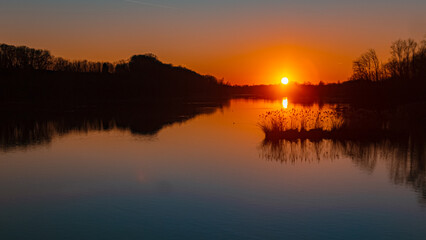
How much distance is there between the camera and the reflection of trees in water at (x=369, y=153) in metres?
16.1

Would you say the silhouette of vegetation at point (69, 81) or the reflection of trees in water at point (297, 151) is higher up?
the silhouette of vegetation at point (69, 81)

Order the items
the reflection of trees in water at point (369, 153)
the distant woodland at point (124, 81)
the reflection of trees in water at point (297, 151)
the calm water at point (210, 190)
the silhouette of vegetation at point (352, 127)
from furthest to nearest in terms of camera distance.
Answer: the distant woodland at point (124, 81), the silhouette of vegetation at point (352, 127), the reflection of trees in water at point (297, 151), the reflection of trees in water at point (369, 153), the calm water at point (210, 190)

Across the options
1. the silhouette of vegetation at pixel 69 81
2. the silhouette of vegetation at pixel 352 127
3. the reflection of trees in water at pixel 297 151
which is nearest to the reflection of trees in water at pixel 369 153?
the reflection of trees in water at pixel 297 151

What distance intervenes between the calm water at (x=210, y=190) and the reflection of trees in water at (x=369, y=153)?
56mm

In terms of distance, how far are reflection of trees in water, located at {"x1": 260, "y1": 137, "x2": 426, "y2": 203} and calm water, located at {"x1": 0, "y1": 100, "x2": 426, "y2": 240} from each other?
0.19ft

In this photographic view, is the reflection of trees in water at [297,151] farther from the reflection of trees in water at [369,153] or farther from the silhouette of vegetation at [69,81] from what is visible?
the silhouette of vegetation at [69,81]

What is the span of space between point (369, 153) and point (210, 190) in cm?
1160

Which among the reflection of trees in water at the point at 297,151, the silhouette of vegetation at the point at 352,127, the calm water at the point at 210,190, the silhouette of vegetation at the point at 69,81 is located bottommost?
the calm water at the point at 210,190

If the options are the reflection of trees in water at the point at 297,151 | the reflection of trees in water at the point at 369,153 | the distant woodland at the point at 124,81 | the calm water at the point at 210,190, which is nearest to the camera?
the calm water at the point at 210,190

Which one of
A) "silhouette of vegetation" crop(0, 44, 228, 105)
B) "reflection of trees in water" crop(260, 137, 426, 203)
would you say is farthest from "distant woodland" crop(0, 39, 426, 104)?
"reflection of trees in water" crop(260, 137, 426, 203)

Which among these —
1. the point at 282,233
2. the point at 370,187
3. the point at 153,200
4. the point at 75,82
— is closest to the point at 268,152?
the point at 370,187

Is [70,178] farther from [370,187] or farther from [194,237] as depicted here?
[370,187]

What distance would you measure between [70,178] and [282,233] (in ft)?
31.9

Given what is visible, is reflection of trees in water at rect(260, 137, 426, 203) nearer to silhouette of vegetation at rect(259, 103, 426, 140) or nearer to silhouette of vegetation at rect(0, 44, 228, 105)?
silhouette of vegetation at rect(259, 103, 426, 140)
